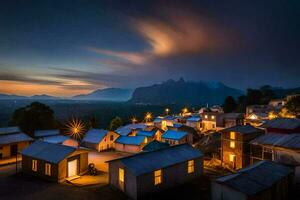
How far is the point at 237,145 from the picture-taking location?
95.3 ft

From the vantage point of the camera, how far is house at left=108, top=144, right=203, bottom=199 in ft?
61.6

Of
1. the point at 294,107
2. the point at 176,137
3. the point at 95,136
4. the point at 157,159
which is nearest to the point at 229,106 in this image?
the point at 294,107

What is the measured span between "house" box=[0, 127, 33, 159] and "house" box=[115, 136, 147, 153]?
16.8 m

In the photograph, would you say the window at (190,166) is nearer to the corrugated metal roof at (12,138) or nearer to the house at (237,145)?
the house at (237,145)

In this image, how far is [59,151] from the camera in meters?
25.4

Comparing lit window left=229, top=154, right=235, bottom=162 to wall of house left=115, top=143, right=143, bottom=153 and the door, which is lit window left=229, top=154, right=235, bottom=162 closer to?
wall of house left=115, top=143, right=143, bottom=153

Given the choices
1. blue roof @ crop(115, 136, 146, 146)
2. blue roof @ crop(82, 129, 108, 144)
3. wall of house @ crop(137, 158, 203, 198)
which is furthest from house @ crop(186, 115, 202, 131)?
wall of house @ crop(137, 158, 203, 198)

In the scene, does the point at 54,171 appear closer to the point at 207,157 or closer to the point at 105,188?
the point at 105,188

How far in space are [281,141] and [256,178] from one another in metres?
9.92

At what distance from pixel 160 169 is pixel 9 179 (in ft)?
58.7

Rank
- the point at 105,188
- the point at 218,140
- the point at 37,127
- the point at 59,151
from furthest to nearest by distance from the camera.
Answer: the point at 37,127 < the point at 218,140 < the point at 59,151 < the point at 105,188

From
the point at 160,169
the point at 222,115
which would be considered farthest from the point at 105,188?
the point at 222,115

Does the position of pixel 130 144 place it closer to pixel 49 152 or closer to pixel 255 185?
pixel 49 152

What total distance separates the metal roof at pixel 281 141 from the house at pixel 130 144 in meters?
21.9
